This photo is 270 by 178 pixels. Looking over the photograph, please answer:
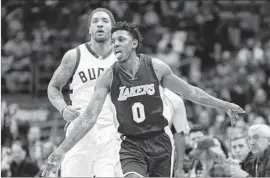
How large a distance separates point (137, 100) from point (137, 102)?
0.06ft

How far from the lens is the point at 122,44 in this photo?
6.89m

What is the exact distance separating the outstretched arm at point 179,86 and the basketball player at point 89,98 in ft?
3.79

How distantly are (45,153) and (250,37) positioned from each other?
915cm

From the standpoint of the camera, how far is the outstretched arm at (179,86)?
6.86 metres

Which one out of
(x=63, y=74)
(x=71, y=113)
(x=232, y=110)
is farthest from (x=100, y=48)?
(x=232, y=110)

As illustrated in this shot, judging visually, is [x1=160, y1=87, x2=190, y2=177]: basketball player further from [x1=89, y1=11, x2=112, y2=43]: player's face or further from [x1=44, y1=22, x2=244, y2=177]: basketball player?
[x1=44, y1=22, x2=244, y2=177]: basketball player

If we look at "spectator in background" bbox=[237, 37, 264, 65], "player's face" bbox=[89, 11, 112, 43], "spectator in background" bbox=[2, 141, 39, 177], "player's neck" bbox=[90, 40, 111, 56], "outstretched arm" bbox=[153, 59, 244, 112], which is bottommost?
"spectator in background" bbox=[2, 141, 39, 177]

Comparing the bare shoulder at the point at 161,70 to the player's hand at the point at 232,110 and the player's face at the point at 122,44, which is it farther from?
the player's hand at the point at 232,110

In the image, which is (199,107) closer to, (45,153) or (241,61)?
(241,61)

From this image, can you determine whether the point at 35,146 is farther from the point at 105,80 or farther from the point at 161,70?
the point at 161,70

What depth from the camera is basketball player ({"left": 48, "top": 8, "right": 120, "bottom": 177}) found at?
783 centimetres

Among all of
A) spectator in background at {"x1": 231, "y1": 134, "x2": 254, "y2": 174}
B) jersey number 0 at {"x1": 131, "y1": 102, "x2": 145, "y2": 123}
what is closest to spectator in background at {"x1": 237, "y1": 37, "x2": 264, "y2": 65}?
spectator in background at {"x1": 231, "y1": 134, "x2": 254, "y2": 174}

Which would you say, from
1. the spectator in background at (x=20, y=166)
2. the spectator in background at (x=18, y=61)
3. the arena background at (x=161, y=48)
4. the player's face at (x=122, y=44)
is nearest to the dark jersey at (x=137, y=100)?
the player's face at (x=122, y=44)

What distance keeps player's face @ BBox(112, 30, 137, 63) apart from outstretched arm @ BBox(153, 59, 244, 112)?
0.93 ft
